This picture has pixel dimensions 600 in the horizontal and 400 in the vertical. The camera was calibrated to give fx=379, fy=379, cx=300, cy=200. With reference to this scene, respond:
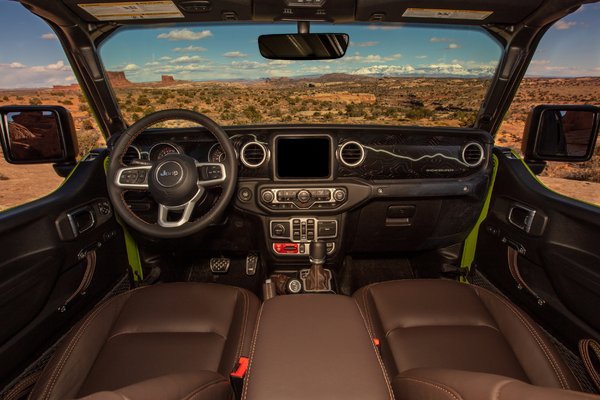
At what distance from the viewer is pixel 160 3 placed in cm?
222

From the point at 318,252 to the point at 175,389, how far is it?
73.1 inches

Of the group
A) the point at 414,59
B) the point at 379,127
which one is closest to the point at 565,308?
the point at 379,127

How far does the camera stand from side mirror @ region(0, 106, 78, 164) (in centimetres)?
212

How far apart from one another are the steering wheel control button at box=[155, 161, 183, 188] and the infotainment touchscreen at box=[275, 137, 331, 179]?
2.47 feet

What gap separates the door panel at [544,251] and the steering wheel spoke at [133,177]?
225 centimetres

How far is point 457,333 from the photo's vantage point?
5.80ft

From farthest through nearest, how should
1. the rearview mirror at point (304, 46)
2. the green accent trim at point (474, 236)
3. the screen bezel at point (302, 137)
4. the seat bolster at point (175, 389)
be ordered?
the green accent trim at point (474, 236), the screen bezel at point (302, 137), the rearview mirror at point (304, 46), the seat bolster at point (175, 389)

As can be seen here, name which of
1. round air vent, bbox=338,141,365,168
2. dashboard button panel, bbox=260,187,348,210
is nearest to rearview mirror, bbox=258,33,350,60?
round air vent, bbox=338,141,365,168

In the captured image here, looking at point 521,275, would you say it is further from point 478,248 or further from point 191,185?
point 191,185

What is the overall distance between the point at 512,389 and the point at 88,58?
3020 mm

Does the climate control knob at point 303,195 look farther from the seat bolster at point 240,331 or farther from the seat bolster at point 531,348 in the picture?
the seat bolster at point 531,348

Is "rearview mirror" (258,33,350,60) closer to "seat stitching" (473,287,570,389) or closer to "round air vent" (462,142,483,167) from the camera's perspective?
"round air vent" (462,142,483,167)

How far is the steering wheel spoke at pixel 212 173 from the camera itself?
6.97 feet

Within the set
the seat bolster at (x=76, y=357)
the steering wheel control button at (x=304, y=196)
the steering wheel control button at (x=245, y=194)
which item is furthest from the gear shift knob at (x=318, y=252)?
the seat bolster at (x=76, y=357)
